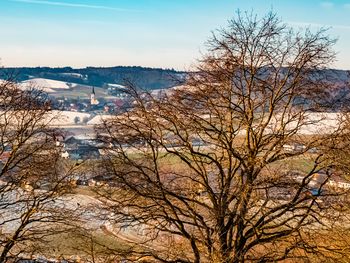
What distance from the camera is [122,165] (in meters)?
11.0

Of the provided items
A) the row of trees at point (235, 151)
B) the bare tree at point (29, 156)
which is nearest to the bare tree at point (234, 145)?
the row of trees at point (235, 151)

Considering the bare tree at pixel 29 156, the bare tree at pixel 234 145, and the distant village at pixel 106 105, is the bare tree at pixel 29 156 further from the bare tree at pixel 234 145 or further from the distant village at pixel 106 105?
the bare tree at pixel 234 145

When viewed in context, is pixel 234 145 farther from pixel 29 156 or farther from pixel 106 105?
pixel 106 105

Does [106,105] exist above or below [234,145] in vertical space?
below

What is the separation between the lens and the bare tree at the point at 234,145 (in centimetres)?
1066

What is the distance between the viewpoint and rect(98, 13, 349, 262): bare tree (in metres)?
10.7

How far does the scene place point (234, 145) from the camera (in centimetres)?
1177

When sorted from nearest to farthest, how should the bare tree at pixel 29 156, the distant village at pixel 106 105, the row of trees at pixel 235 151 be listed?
the row of trees at pixel 235 151
the distant village at pixel 106 105
the bare tree at pixel 29 156

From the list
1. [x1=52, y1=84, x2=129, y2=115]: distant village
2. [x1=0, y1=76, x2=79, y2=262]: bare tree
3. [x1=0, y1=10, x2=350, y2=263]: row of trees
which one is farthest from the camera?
[x1=0, y1=76, x2=79, y2=262]: bare tree

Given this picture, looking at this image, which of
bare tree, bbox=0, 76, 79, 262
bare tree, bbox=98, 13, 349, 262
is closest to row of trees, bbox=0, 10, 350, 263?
bare tree, bbox=98, 13, 349, 262

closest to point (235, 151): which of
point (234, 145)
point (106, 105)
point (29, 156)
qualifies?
point (234, 145)

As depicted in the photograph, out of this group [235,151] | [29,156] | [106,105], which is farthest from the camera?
[106,105]

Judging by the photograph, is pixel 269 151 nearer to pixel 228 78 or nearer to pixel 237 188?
pixel 237 188

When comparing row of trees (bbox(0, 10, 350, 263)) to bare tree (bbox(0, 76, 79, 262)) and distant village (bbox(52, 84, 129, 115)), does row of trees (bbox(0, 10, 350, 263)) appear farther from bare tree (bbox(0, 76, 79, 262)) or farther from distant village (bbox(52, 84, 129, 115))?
bare tree (bbox(0, 76, 79, 262))
